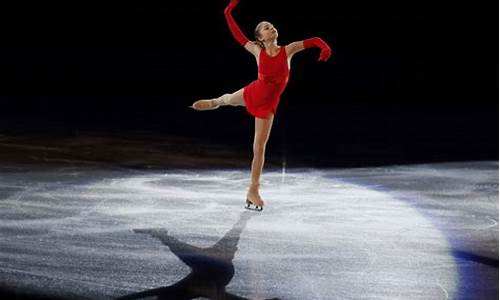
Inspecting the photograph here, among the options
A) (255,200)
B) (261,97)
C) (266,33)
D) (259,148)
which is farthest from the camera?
(255,200)

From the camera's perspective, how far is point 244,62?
13.1 metres

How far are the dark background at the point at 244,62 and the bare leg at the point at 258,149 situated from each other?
14.1 feet

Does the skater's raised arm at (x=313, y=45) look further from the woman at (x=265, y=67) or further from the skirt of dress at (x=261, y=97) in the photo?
the skirt of dress at (x=261, y=97)

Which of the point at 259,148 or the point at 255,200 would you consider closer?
the point at 259,148

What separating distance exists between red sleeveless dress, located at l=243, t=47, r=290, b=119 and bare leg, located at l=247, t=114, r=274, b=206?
11 cm

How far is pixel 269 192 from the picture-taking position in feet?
18.9

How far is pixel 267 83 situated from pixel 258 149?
476 mm

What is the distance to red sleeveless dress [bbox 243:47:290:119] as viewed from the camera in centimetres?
451

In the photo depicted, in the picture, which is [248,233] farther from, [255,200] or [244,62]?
[244,62]

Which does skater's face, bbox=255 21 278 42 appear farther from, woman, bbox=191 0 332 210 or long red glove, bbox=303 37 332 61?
long red glove, bbox=303 37 332 61

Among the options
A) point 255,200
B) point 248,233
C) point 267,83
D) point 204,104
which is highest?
point 267,83

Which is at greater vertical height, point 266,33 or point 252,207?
point 266,33

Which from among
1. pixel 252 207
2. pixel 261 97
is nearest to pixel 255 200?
pixel 252 207

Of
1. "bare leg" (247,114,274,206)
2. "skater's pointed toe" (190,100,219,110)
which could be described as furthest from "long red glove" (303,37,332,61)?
"skater's pointed toe" (190,100,219,110)
